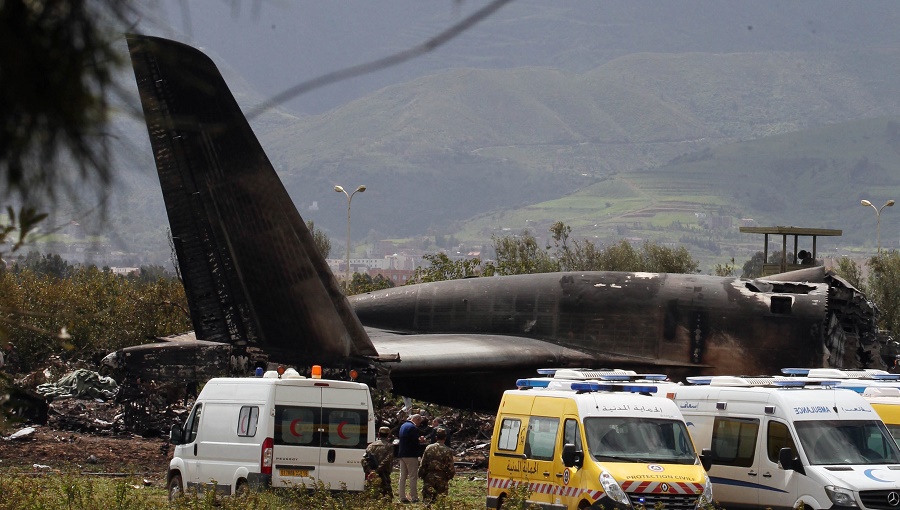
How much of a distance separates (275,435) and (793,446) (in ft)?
26.4

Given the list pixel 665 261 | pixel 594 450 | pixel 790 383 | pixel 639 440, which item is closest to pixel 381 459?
pixel 594 450

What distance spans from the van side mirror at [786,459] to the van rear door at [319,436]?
266 inches

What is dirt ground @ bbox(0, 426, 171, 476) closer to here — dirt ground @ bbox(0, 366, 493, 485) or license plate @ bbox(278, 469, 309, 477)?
dirt ground @ bbox(0, 366, 493, 485)

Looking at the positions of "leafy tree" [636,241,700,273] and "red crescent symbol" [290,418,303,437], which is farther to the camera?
"leafy tree" [636,241,700,273]

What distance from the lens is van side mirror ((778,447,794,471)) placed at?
17234 mm

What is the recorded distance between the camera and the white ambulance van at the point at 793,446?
16.9 metres

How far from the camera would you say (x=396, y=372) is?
86.9ft

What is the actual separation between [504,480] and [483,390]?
A: 10860 mm

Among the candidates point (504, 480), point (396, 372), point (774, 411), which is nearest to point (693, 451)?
point (774, 411)

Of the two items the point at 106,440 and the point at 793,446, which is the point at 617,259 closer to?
the point at 106,440

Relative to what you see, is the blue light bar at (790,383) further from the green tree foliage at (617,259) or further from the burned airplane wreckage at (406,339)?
the green tree foliage at (617,259)

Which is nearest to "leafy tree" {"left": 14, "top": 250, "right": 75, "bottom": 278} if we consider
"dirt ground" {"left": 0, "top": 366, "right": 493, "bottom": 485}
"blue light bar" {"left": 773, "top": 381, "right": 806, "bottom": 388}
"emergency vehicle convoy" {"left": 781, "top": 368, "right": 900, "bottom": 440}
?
"blue light bar" {"left": 773, "top": 381, "right": 806, "bottom": 388}

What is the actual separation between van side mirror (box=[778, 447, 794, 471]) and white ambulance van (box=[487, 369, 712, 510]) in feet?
4.07

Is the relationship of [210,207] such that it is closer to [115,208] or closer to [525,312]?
[525,312]
